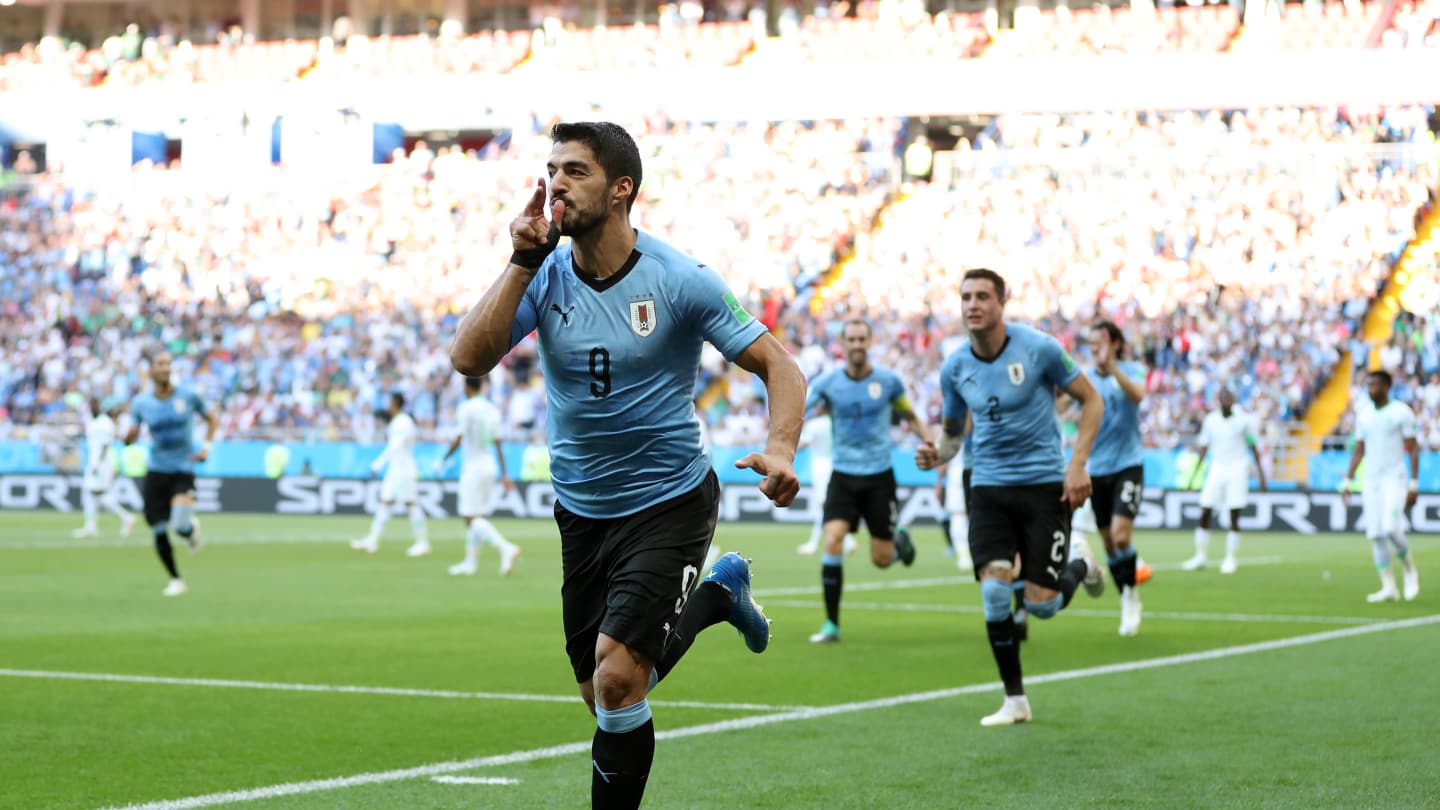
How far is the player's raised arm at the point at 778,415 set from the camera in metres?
5.76

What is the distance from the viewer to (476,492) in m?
23.9

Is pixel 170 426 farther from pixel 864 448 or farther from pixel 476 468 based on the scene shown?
pixel 864 448

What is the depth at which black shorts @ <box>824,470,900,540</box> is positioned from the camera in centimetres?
1585

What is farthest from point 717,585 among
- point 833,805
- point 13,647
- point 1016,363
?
point 13,647

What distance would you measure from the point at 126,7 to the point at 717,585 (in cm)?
5890

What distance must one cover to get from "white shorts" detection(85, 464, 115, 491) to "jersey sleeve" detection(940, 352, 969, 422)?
74.9ft

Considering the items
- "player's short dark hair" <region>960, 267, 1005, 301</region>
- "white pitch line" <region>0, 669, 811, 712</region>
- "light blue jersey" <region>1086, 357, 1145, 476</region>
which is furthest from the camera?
"light blue jersey" <region>1086, 357, 1145, 476</region>

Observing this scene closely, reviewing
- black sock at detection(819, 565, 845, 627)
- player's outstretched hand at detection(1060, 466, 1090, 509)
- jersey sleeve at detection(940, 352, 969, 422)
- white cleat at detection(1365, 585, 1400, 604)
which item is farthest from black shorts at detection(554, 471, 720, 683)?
white cleat at detection(1365, 585, 1400, 604)

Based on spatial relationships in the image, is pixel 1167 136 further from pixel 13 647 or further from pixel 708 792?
pixel 708 792

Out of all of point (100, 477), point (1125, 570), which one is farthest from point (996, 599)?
point (100, 477)

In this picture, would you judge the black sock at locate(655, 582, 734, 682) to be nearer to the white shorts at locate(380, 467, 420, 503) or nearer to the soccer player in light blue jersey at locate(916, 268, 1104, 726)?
the soccer player in light blue jersey at locate(916, 268, 1104, 726)

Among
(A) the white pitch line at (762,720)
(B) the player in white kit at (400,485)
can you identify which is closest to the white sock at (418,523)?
(B) the player in white kit at (400,485)

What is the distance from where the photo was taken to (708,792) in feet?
26.7

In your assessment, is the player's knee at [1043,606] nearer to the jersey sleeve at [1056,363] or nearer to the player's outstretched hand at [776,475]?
the jersey sleeve at [1056,363]
